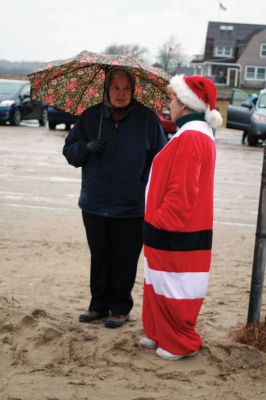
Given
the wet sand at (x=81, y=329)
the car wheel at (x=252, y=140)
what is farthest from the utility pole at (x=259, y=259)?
the car wheel at (x=252, y=140)

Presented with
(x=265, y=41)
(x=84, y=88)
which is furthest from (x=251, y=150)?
(x=265, y=41)

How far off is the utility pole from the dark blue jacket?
2.89 feet

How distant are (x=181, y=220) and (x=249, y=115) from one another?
63.5 feet

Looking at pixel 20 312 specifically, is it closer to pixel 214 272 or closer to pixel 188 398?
pixel 188 398

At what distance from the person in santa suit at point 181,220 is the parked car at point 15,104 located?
2072 cm

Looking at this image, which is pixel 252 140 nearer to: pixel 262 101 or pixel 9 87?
pixel 262 101

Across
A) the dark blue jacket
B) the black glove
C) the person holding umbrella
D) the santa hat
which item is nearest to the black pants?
the person holding umbrella

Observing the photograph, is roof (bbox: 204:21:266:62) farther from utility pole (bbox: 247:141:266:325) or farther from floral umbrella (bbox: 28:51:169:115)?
utility pole (bbox: 247:141:266:325)

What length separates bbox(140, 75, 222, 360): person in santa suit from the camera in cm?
421

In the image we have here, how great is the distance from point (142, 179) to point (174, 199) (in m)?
0.89

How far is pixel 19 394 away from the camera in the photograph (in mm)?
3982

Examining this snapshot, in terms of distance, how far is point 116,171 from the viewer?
4984mm

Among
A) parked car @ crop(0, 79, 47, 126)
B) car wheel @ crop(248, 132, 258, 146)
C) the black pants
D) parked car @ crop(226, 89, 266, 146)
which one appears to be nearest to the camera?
the black pants

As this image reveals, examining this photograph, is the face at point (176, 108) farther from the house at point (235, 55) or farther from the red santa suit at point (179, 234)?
the house at point (235, 55)
